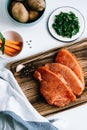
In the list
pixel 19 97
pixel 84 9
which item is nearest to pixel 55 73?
pixel 19 97

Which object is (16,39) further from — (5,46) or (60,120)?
(60,120)

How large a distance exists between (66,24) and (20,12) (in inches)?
6.7

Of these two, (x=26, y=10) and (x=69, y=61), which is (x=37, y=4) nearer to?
(x=26, y=10)

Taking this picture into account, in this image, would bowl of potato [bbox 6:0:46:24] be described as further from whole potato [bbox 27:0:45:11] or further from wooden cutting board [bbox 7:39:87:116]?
wooden cutting board [bbox 7:39:87:116]

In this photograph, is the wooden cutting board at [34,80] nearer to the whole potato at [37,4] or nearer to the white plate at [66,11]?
the white plate at [66,11]

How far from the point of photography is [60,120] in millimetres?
1650

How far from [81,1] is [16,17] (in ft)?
0.83

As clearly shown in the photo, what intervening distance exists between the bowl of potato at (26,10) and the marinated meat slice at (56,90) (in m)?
0.19

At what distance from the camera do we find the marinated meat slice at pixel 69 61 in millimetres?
1677

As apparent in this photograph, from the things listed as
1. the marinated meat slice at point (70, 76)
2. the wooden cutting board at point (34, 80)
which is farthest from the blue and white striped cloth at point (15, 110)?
the marinated meat slice at point (70, 76)

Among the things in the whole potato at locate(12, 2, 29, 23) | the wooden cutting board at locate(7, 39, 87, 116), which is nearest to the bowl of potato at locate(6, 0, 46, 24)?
the whole potato at locate(12, 2, 29, 23)

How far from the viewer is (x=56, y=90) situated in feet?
5.43

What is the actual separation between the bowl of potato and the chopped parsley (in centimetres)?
7

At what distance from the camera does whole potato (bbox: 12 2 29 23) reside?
1.70m
